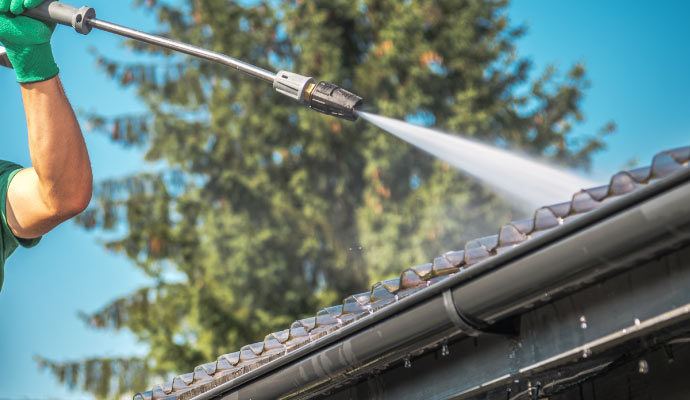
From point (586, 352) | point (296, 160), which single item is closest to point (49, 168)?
point (586, 352)

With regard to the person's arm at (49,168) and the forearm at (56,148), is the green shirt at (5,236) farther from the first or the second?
the forearm at (56,148)

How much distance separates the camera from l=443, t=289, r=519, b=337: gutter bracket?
2.83 meters

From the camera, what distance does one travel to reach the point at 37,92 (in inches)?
114

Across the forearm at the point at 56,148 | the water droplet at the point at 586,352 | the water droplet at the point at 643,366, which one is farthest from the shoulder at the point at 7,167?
the water droplet at the point at 643,366

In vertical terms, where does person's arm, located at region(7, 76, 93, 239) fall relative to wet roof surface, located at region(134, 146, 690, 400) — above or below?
above

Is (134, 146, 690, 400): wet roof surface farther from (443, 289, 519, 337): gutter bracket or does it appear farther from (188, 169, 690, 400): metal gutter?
(443, 289, 519, 337): gutter bracket

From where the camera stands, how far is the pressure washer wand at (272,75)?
2748 mm

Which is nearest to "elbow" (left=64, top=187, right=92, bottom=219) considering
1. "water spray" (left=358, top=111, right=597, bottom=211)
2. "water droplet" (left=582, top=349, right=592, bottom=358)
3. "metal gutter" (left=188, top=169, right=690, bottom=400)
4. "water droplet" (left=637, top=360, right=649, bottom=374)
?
"metal gutter" (left=188, top=169, right=690, bottom=400)

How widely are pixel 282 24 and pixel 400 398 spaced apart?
15.3 m

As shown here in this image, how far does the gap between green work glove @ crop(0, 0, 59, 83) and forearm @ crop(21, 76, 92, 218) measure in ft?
0.14

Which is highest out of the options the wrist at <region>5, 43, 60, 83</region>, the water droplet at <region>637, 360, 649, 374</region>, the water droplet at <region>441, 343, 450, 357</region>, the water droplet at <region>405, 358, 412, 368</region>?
the wrist at <region>5, 43, 60, 83</region>

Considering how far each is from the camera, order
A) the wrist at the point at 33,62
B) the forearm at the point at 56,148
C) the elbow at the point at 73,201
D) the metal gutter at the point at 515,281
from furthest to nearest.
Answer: the elbow at the point at 73,201
the forearm at the point at 56,148
the wrist at the point at 33,62
the metal gutter at the point at 515,281

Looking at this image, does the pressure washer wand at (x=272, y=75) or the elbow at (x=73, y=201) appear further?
the elbow at (x=73, y=201)

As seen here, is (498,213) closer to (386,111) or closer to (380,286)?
(386,111)
